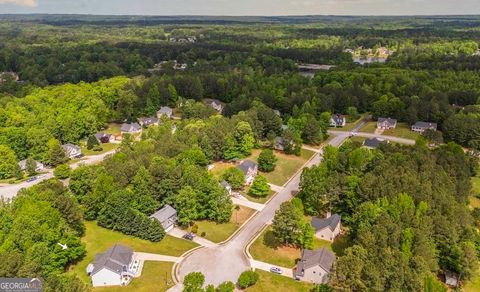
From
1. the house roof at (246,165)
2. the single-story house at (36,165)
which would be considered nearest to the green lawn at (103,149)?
the single-story house at (36,165)

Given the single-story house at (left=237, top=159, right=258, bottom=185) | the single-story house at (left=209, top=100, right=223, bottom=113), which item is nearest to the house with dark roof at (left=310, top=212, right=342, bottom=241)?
the single-story house at (left=237, top=159, right=258, bottom=185)

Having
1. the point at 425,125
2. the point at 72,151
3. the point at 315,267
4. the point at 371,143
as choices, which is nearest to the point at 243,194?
the point at 315,267

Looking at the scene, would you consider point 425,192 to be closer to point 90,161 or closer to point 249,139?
point 249,139

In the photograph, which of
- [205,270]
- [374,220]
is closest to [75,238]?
[205,270]

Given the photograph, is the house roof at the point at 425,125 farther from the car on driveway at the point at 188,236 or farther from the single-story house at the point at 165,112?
the car on driveway at the point at 188,236

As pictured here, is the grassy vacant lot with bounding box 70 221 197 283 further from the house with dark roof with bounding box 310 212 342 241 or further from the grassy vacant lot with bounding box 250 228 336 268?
the house with dark roof with bounding box 310 212 342 241

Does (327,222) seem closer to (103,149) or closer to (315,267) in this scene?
(315,267)
